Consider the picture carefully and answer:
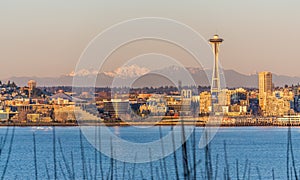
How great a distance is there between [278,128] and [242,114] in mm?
14822

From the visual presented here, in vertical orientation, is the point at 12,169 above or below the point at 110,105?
below

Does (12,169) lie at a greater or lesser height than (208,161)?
lesser

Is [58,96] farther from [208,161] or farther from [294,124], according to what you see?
[208,161]

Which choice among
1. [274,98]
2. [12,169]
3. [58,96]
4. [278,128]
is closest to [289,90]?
[274,98]

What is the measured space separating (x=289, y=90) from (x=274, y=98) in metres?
4.90

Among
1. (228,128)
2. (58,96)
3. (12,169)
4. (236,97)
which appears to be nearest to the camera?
(12,169)

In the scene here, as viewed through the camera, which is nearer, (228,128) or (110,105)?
(110,105)

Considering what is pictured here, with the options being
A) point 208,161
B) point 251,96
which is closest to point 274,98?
point 251,96

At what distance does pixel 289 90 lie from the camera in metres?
124

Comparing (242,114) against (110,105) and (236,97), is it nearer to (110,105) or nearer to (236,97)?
(236,97)

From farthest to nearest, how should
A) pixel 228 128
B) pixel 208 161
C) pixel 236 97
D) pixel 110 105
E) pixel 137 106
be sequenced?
pixel 228 128, pixel 236 97, pixel 137 106, pixel 110 105, pixel 208 161

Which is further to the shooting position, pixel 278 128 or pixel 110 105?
pixel 278 128

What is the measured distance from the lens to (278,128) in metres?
151

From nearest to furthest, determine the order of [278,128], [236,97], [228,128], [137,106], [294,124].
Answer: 1. [137,106]
2. [236,97]
3. [294,124]
4. [278,128]
5. [228,128]
